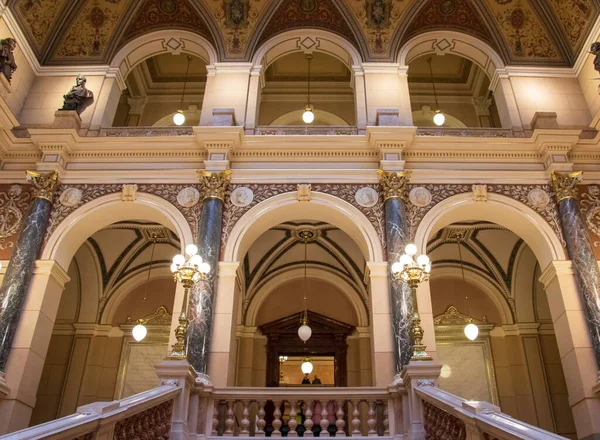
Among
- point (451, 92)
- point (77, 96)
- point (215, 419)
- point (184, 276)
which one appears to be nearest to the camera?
point (184, 276)

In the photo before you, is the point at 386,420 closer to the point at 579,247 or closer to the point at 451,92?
the point at 579,247

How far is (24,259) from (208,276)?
317 cm

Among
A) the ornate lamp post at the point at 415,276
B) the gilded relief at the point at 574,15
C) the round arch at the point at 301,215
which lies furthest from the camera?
the gilded relief at the point at 574,15

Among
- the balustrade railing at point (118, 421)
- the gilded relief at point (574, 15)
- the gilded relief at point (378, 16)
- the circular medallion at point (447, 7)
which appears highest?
the circular medallion at point (447, 7)

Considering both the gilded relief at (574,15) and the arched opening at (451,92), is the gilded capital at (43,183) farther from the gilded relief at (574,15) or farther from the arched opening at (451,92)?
the gilded relief at (574,15)

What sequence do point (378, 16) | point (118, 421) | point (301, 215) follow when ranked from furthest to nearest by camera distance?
point (378, 16) → point (301, 215) → point (118, 421)

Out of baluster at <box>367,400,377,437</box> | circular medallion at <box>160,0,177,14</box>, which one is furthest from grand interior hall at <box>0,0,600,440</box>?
baluster at <box>367,400,377,437</box>

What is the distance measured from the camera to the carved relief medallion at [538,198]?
9758 mm

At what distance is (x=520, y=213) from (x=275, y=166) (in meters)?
4.54

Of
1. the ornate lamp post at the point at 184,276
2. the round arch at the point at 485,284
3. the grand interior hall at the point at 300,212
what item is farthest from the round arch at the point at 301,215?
the round arch at the point at 485,284

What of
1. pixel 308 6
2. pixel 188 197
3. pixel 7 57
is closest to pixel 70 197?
pixel 188 197

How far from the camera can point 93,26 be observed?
39.4 feet

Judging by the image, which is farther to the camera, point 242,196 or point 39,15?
point 39,15

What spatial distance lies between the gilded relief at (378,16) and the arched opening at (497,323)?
14.5 feet
